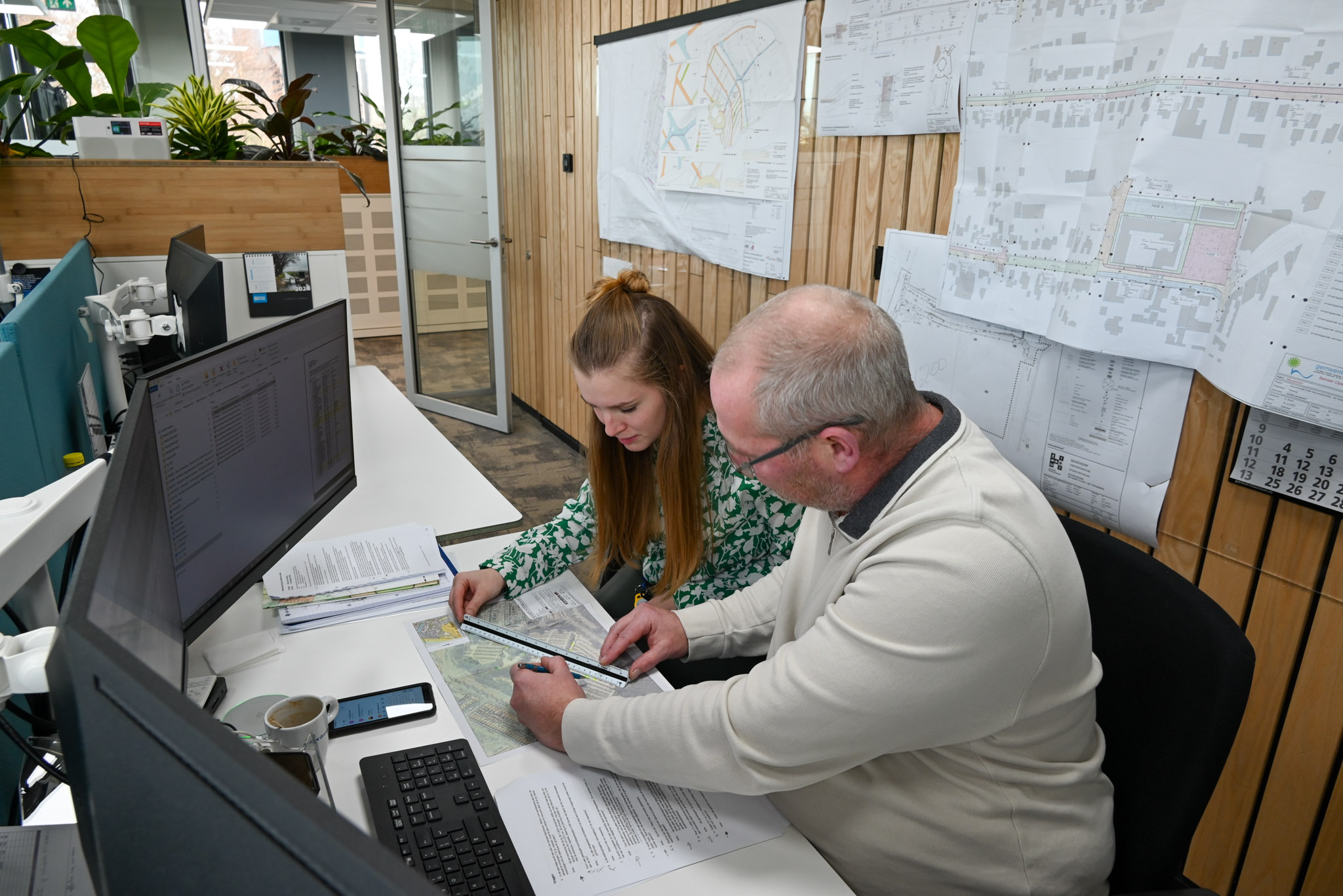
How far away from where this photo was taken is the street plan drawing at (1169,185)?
4.20 ft

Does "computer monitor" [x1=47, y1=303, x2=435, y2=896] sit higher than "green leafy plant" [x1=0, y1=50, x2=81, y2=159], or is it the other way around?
"green leafy plant" [x1=0, y1=50, x2=81, y2=159]

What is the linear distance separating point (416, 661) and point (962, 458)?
813 mm

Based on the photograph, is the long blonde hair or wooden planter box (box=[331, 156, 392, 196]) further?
wooden planter box (box=[331, 156, 392, 196])

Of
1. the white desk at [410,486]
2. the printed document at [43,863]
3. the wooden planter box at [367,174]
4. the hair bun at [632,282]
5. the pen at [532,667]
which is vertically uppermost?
the wooden planter box at [367,174]

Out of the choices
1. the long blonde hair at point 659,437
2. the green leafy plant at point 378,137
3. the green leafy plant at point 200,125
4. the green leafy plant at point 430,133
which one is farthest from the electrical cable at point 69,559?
the green leafy plant at point 430,133

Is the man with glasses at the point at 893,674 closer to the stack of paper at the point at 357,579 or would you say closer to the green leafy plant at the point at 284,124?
the stack of paper at the point at 357,579

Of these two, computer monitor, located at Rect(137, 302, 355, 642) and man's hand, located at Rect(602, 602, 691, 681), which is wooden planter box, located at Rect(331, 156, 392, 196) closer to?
computer monitor, located at Rect(137, 302, 355, 642)

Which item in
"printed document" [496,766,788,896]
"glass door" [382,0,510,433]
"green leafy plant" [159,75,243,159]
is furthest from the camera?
"glass door" [382,0,510,433]

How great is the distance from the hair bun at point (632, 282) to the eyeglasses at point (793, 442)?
0.57 m

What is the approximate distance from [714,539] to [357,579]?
0.63 m

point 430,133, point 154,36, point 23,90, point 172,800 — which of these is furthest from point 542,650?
point 154,36

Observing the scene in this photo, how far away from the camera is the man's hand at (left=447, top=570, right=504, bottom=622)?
4.39 ft

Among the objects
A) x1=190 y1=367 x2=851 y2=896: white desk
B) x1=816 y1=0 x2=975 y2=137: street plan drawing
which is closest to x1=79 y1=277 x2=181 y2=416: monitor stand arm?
x1=190 y1=367 x2=851 y2=896: white desk

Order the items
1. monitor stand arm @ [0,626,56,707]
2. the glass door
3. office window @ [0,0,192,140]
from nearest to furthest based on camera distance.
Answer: monitor stand arm @ [0,626,56,707], the glass door, office window @ [0,0,192,140]
